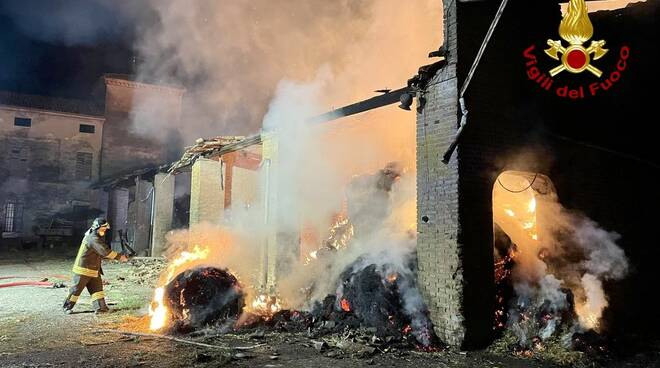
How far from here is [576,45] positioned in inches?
331

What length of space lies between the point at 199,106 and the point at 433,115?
28.6m

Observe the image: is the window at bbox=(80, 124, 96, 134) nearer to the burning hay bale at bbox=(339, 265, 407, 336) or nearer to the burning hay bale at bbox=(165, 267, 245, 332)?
the burning hay bale at bbox=(165, 267, 245, 332)

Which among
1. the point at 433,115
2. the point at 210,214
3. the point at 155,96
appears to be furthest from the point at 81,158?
the point at 433,115

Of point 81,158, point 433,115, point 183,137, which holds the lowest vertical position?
point 433,115

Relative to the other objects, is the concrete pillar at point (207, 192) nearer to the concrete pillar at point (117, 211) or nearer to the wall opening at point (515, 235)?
the wall opening at point (515, 235)

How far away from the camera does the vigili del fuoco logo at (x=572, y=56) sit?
8.08 m

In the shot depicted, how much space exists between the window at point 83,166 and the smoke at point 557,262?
101 feet

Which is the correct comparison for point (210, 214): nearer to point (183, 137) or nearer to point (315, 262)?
point (315, 262)

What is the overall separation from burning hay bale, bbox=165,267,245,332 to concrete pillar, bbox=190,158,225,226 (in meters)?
8.05

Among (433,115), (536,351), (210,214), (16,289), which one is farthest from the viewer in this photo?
(210,214)

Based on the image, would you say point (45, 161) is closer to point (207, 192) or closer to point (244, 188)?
point (207, 192)

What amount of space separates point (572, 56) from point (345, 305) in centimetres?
641

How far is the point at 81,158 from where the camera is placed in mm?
31875

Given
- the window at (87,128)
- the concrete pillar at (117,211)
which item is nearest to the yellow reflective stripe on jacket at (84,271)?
the concrete pillar at (117,211)
